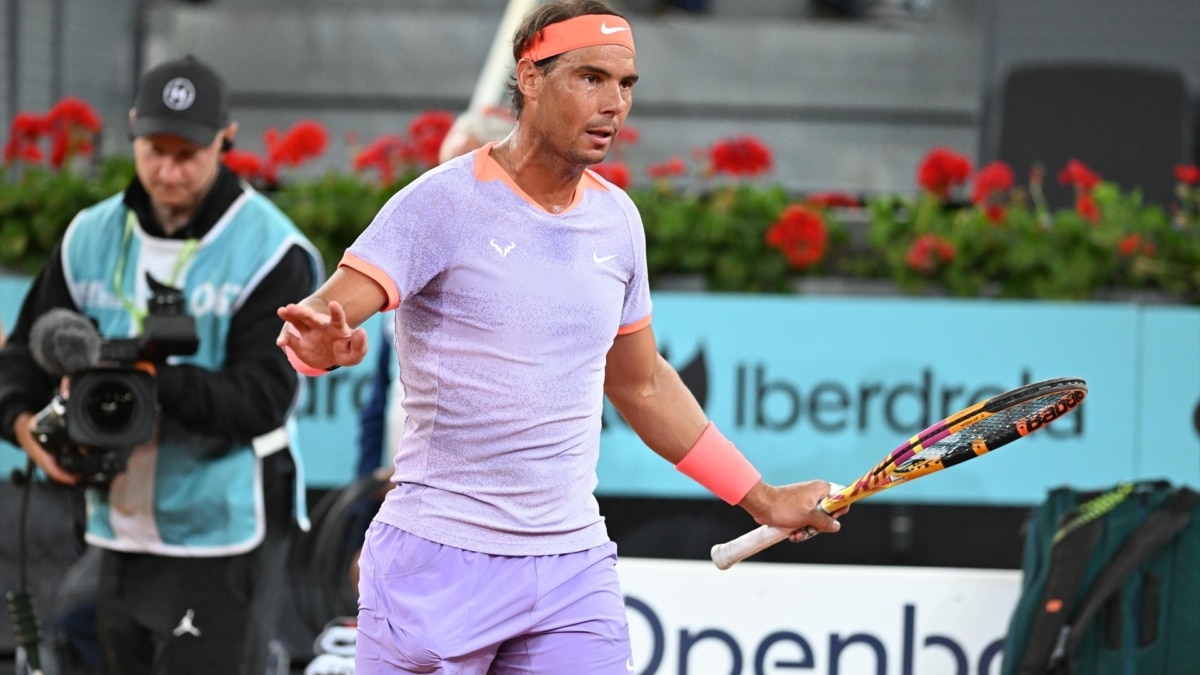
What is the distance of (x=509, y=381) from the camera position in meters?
2.56

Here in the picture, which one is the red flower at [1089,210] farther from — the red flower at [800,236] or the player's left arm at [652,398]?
the player's left arm at [652,398]

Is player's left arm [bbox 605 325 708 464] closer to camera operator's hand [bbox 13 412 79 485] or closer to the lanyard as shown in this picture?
the lanyard

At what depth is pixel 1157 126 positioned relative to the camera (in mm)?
8188

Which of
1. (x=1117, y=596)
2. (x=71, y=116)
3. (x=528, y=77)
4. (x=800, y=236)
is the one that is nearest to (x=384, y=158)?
(x=71, y=116)

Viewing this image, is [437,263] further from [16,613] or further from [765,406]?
[765,406]

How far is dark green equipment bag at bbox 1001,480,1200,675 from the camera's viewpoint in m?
4.29

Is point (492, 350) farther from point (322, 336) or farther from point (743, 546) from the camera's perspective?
point (743, 546)

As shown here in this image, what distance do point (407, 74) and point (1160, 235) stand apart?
19.4 feet

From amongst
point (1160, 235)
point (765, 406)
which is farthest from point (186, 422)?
point (1160, 235)

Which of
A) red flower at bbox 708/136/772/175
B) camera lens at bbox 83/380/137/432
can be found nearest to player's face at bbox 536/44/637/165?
camera lens at bbox 83/380/137/432

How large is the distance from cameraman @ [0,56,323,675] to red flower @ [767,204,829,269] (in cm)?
224

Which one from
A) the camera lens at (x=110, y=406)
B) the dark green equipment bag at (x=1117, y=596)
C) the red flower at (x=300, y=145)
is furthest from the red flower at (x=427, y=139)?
the dark green equipment bag at (x=1117, y=596)

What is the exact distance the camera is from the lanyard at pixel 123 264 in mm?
3750

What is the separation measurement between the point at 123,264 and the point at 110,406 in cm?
41
